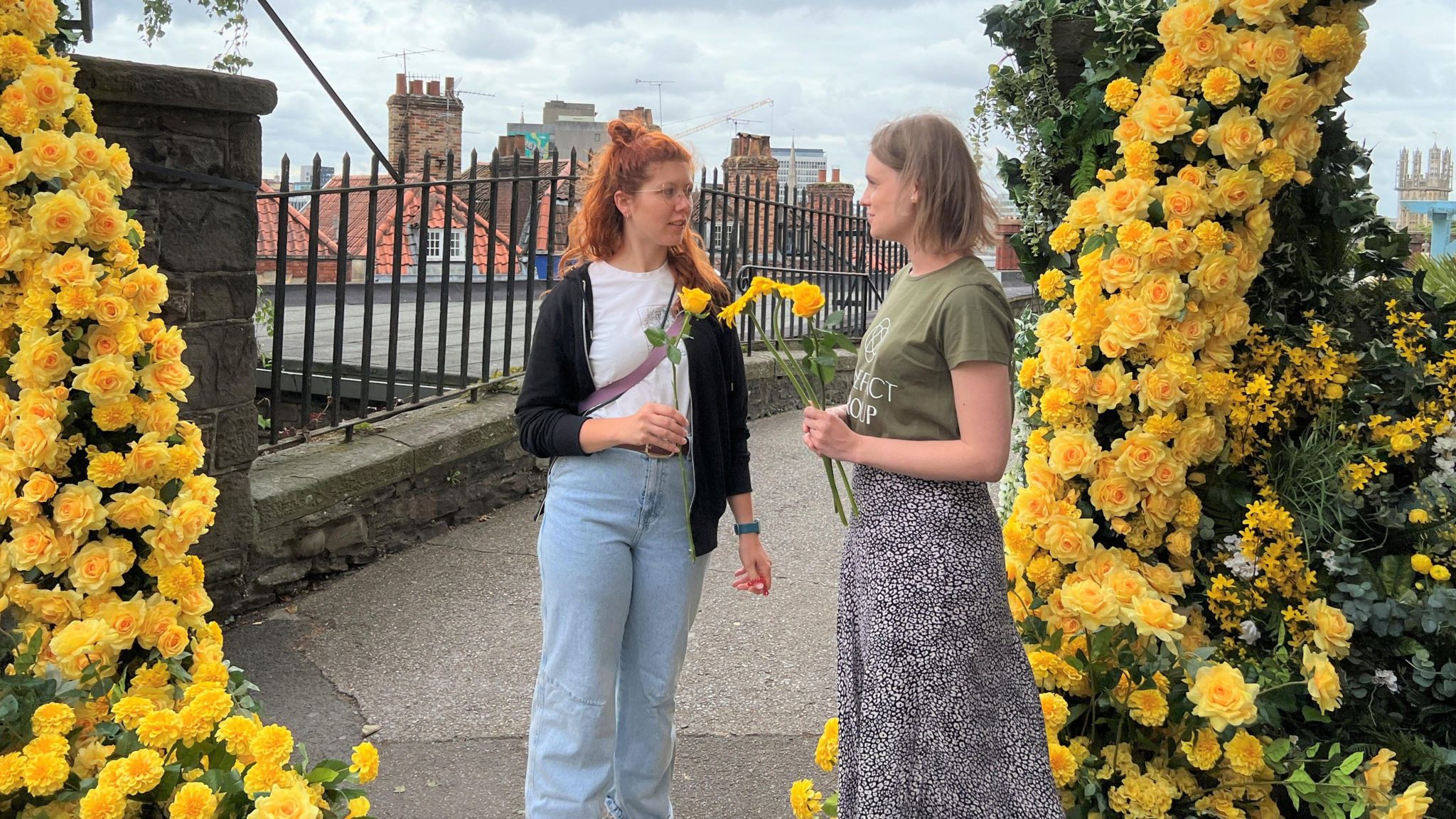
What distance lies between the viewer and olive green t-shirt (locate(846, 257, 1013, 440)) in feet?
6.91

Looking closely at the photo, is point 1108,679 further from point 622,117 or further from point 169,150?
point 169,150

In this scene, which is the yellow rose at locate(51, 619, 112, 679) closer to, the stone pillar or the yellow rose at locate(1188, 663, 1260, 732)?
the stone pillar

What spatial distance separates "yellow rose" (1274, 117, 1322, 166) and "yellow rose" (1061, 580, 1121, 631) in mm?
1045

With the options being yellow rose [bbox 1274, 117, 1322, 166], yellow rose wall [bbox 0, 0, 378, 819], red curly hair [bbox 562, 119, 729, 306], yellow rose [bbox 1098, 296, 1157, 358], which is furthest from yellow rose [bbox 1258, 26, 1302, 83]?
yellow rose wall [bbox 0, 0, 378, 819]

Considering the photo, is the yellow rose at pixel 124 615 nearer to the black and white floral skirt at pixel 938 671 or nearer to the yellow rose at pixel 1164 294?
the black and white floral skirt at pixel 938 671

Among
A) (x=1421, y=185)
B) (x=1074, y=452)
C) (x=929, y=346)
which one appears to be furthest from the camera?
(x=1421, y=185)

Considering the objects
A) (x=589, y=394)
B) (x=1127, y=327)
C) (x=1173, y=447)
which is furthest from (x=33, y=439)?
A: (x=1173, y=447)

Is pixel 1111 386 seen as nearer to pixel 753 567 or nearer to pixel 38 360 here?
pixel 753 567

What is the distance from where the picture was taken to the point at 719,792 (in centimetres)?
328

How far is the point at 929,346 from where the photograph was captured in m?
2.16

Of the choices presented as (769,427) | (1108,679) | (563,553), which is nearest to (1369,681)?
(1108,679)

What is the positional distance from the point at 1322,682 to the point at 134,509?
2.46 m

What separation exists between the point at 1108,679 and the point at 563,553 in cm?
123

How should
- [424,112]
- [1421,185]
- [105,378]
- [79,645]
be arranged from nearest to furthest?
[79,645] < [105,378] < [1421,185] < [424,112]
